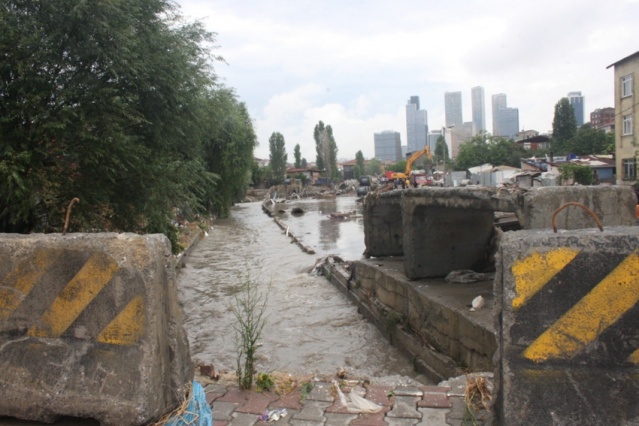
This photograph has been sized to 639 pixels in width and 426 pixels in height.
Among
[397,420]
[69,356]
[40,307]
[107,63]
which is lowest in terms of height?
[397,420]

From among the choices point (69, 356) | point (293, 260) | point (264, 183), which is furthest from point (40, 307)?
point (264, 183)

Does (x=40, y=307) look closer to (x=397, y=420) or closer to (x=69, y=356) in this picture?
(x=69, y=356)

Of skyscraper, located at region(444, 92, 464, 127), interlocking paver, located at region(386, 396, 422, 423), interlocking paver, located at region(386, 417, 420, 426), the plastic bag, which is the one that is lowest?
interlocking paver, located at region(386, 417, 420, 426)

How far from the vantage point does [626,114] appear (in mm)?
30562

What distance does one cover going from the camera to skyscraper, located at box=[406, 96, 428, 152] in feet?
506

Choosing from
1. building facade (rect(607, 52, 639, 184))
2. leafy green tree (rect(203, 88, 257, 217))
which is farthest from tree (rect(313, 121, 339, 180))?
building facade (rect(607, 52, 639, 184))

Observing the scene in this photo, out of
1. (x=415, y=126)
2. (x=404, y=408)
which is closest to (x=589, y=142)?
(x=404, y=408)

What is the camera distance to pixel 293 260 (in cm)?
1833

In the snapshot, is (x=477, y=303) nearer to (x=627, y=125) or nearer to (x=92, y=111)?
(x=92, y=111)

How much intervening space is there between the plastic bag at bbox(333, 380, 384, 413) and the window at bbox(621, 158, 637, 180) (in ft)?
103

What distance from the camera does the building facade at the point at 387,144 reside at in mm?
189125

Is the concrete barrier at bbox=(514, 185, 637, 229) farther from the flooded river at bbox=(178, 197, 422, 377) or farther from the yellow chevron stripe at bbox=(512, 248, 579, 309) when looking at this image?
the yellow chevron stripe at bbox=(512, 248, 579, 309)

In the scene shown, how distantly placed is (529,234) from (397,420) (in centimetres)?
150

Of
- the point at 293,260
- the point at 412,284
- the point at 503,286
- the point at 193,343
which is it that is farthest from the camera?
the point at 293,260
